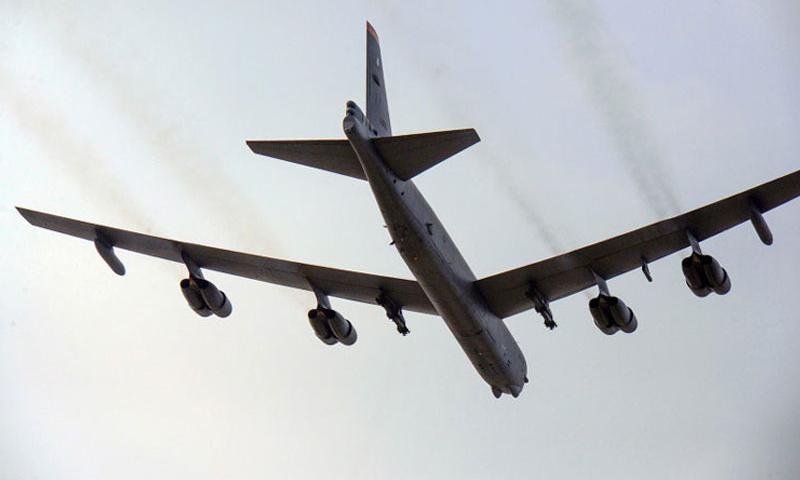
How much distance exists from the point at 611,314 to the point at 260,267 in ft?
28.7

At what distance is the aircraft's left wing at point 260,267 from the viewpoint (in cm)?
2034

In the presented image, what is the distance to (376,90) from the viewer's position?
1970cm

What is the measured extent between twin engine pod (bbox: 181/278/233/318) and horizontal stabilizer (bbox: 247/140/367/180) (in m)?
5.65

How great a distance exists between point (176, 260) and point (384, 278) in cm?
521

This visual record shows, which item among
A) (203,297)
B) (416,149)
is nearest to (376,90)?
(416,149)

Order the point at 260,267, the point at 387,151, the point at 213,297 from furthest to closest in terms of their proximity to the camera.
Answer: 1. the point at 260,267
2. the point at 213,297
3. the point at 387,151

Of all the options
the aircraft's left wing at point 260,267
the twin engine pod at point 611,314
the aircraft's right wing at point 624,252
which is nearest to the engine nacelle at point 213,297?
the aircraft's left wing at point 260,267

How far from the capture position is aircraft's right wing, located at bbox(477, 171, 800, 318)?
711 inches

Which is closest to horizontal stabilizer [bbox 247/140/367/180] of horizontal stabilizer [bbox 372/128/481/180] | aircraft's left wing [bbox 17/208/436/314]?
horizontal stabilizer [bbox 372/128/481/180]

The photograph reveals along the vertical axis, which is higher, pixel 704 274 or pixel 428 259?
pixel 428 259

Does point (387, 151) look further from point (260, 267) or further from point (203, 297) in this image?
point (203, 297)

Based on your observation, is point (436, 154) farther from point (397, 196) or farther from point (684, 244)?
point (684, 244)

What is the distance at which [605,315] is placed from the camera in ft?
67.7

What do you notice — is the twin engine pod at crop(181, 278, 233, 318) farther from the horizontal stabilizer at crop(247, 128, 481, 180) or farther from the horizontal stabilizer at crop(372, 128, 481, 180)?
the horizontal stabilizer at crop(372, 128, 481, 180)
